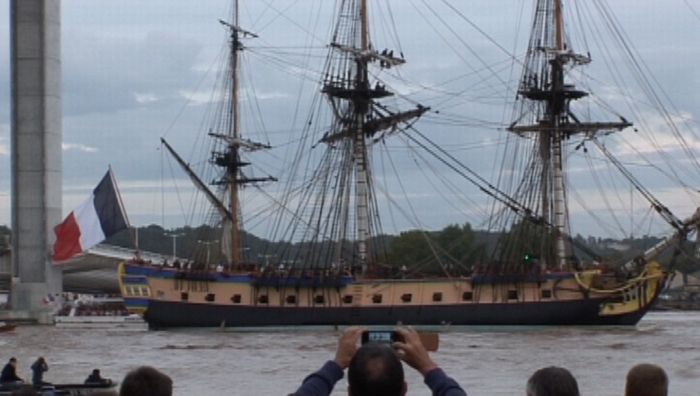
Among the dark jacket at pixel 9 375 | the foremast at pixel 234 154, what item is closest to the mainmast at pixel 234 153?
the foremast at pixel 234 154

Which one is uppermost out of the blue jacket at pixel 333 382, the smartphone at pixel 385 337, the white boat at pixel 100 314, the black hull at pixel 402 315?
the smartphone at pixel 385 337

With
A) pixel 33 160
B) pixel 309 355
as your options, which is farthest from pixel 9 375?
pixel 33 160

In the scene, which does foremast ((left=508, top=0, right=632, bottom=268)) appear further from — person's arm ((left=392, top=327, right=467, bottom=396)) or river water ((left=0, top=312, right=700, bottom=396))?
person's arm ((left=392, top=327, right=467, bottom=396))

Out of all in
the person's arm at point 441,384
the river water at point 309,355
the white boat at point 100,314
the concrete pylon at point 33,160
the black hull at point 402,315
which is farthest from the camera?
the white boat at point 100,314

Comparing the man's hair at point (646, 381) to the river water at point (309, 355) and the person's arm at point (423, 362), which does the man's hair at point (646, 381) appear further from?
the river water at point (309, 355)

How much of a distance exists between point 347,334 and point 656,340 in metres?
44.5

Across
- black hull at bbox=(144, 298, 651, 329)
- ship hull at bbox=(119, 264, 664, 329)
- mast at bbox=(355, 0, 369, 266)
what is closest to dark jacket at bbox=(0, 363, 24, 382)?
ship hull at bbox=(119, 264, 664, 329)

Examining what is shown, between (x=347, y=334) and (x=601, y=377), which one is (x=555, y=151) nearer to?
(x=601, y=377)

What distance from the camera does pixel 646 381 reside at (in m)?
6.84

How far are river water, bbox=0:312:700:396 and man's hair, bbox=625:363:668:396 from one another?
21.2 meters

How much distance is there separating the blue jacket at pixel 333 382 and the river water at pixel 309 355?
72.6 ft

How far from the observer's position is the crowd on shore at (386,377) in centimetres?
568

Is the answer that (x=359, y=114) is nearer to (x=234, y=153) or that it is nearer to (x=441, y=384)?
(x=234, y=153)

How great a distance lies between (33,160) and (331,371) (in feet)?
218
